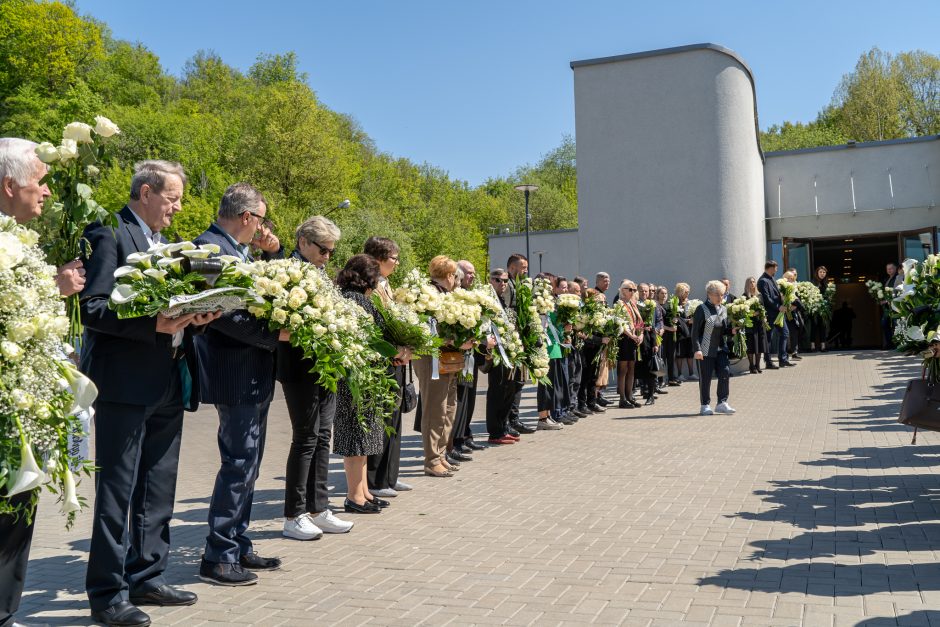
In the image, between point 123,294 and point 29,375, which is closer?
point 29,375

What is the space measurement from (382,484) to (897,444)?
655 cm

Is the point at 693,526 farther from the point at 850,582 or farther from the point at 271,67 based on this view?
the point at 271,67

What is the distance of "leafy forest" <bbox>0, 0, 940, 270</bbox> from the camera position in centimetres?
4584

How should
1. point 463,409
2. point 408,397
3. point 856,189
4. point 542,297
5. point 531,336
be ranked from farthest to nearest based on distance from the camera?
point 856,189, point 542,297, point 531,336, point 463,409, point 408,397

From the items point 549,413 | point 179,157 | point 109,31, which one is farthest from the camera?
point 109,31

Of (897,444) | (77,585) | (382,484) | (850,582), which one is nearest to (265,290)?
(77,585)

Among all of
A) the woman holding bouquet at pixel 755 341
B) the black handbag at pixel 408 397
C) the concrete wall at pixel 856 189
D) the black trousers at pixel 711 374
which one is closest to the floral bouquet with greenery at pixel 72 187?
the black handbag at pixel 408 397

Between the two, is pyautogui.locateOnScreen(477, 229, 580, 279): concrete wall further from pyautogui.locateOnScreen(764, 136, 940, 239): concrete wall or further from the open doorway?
pyautogui.locateOnScreen(764, 136, 940, 239): concrete wall

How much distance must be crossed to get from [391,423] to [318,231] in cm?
207

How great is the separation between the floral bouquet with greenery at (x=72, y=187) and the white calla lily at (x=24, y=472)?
0.79 meters

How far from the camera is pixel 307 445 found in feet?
20.0

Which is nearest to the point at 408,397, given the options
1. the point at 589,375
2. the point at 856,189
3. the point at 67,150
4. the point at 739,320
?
the point at 67,150

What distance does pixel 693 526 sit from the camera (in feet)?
21.4

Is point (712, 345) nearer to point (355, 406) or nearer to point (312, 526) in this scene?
point (355, 406)
